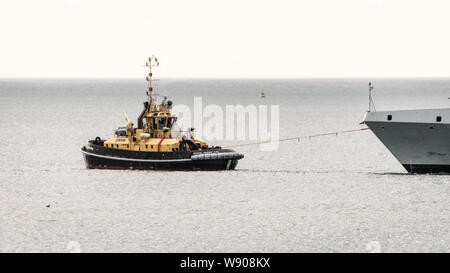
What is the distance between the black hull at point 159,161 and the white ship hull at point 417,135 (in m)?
12.8

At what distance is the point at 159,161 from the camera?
2180 inches

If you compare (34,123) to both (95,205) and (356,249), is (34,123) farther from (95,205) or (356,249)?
(356,249)

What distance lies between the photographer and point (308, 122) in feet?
416

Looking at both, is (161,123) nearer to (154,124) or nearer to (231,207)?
(154,124)

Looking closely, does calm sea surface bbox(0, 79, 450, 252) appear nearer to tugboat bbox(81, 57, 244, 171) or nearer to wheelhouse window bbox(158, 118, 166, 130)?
tugboat bbox(81, 57, 244, 171)

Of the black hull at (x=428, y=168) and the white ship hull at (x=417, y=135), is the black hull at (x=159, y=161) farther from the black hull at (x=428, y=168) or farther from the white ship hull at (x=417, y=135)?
the black hull at (x=428, y=168)

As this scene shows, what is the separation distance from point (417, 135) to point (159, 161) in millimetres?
21384

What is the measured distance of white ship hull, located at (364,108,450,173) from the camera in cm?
4903

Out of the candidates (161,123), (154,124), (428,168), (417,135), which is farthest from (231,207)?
(428,168)

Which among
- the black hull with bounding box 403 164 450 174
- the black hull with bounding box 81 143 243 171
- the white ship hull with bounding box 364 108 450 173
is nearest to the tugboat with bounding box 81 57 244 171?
the black hull with bounding box 81 143 243 171

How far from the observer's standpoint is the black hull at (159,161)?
54969mm

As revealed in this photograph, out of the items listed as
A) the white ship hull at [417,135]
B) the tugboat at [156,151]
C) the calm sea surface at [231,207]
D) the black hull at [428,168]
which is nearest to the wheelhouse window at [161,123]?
the tugboat at [156,151]

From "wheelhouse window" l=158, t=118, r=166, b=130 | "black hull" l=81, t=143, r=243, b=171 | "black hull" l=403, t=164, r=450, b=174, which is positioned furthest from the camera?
"wheelhouse window" l=158, t=118, r=166, b=130
